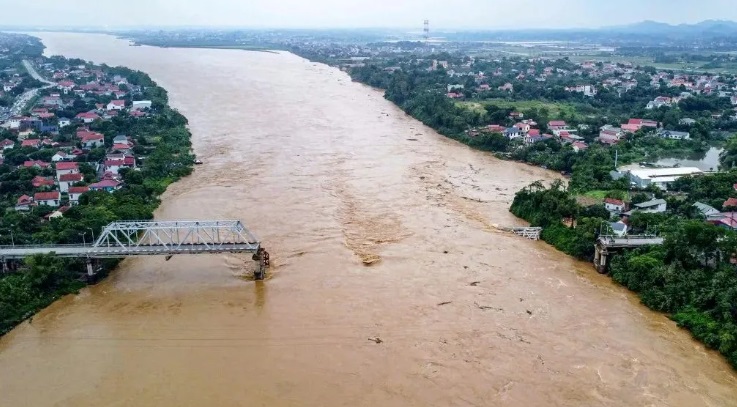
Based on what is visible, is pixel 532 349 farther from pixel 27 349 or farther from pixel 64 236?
pixel 64 236

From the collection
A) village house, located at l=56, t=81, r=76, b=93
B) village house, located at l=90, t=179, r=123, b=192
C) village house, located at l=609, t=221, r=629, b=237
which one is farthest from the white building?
village house, located at l=56, t=81, r=76, b=93

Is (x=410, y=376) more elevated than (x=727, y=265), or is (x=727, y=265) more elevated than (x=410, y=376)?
(x=727, y=265)

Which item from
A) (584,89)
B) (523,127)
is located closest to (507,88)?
(584,89)

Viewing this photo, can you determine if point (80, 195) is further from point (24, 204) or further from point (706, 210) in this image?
point (706, 210)

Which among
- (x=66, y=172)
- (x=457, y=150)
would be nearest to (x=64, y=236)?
(x=66, y=172)

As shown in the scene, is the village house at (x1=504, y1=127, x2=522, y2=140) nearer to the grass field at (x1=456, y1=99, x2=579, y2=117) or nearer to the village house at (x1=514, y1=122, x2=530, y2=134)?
the village house at (x1=514, y1=122, x2=530, y2=134)

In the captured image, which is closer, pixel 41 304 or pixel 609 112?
pixel 41 304

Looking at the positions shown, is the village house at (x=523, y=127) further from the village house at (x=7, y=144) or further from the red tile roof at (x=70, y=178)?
the village house at (x=7, y=144)
